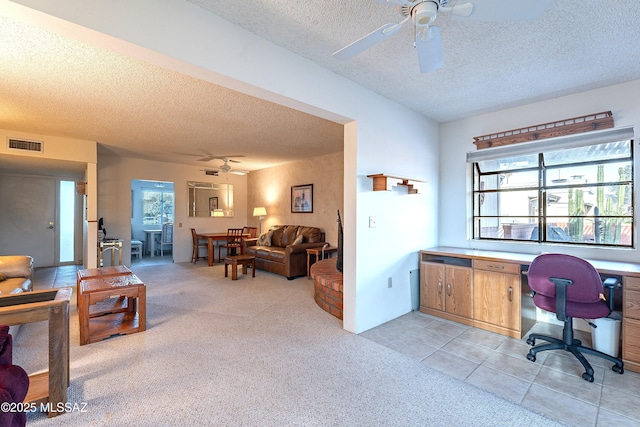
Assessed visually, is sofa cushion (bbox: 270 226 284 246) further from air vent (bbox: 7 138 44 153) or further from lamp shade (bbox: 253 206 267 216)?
air vent (bbox: 7 138 44 153)

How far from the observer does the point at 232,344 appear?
2631 millimetres

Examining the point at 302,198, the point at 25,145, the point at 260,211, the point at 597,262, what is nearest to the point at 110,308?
the point at 25,145

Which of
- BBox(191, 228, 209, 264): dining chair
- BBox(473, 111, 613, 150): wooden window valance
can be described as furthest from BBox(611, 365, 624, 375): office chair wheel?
BBox(191, 228, 209, 264): dining chair

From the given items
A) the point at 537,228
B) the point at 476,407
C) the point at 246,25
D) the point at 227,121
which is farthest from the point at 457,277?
the point at 227,121

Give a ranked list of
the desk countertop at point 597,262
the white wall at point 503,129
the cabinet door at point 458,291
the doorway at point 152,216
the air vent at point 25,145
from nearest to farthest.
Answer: the desk countertop at point 597,262 → the white wall at point 503,129 → the cabinet door at point 458,291 → the air vent at point 25,145 → the doorway at point 152,216

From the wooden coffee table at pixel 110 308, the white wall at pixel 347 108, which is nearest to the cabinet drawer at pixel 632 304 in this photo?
the white wall at pixel 347 108

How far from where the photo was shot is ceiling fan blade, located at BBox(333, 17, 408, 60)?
1.49 meters

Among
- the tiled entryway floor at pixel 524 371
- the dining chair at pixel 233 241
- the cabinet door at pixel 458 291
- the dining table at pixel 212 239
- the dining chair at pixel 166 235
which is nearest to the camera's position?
the tiled entryway floor at pixel 524 371

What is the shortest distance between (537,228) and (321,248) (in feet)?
11.5

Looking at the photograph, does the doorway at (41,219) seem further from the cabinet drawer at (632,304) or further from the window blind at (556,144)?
the cabinet drawer at (632,304)

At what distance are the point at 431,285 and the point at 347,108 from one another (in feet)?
7.80

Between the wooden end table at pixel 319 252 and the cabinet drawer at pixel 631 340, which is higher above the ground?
the wooden end table at pixel 319 252

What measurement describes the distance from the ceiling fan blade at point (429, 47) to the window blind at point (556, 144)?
2257 mm

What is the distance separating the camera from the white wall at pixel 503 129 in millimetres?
2766
